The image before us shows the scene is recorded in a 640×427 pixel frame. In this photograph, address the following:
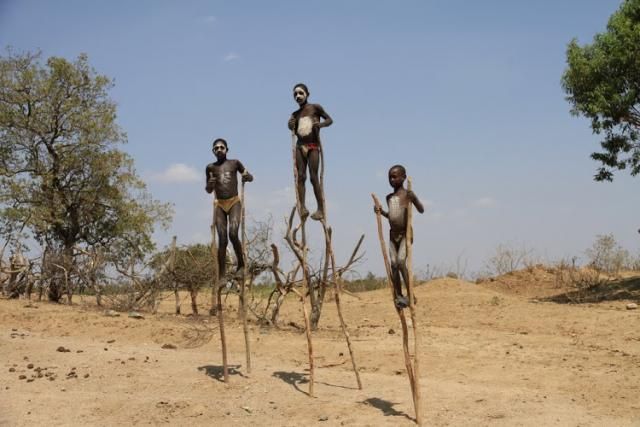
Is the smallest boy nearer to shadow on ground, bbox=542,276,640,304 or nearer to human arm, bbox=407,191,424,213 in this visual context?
human arm, bbox=407,191,424,213

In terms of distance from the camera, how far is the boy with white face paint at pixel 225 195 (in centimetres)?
786

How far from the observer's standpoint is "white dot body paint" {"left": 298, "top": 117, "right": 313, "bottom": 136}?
7.44 meters

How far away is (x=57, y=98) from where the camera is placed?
1706 centimetres

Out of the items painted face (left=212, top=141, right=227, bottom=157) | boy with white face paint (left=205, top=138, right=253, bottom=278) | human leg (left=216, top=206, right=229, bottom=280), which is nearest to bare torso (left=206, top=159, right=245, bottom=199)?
boy with white face paint (left=205, top=138, right=253, bottom=278)

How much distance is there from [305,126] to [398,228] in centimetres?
204

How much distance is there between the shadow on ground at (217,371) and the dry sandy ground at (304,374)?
3cm

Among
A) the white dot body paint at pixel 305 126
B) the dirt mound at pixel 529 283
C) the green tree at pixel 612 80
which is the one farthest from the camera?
the dirt mound at pixel 529 283

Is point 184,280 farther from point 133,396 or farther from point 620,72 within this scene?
point 620,72

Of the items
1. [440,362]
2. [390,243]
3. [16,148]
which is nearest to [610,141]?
[440,362]

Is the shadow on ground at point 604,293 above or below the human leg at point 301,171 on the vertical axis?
below

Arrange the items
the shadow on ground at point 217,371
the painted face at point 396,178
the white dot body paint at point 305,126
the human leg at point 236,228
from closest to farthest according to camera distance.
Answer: the painted face at point 396,178, the white dot body paint at point 305,126, the human leg at point 236,228, the shadow on ground at point 217,371

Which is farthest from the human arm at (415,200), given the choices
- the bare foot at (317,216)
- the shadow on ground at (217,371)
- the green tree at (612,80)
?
the green tree at (612,80)

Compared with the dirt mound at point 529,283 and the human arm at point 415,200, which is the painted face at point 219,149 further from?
the dirt mound at point 529,283

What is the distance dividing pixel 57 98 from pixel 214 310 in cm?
772
